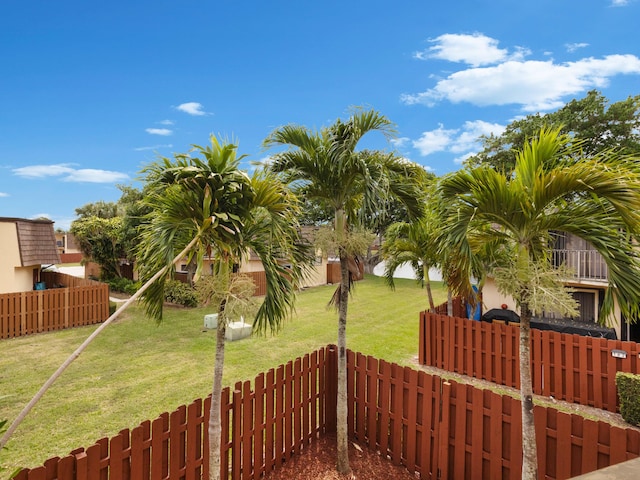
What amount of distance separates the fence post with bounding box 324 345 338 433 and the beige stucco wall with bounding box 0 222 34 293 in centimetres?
1374

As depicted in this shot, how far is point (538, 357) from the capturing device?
774cm

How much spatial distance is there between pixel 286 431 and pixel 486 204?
4.34 metres

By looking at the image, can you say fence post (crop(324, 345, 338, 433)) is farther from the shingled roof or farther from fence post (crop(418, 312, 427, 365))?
the shingled roof

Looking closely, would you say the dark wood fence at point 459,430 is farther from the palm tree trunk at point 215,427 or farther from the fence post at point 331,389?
the palm tree trunk at point 215,427

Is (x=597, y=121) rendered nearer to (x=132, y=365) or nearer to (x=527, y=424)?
(x=527, y=424)

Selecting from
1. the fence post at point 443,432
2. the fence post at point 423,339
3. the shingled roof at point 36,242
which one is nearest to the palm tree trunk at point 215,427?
the fence post at point 443,432

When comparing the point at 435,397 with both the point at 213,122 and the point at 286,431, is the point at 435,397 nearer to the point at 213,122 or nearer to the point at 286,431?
the point at 286,431

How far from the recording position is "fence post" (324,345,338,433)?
580cm

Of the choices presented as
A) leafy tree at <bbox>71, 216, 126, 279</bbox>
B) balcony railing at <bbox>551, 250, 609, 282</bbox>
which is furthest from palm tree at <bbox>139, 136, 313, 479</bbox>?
leafy tree at <bbox>71, 216, 126, 279</bbox>

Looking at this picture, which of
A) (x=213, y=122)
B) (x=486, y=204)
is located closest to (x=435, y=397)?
(x=486, y=204)

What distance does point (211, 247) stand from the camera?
12.6 feet

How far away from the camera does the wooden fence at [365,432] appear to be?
3.61m

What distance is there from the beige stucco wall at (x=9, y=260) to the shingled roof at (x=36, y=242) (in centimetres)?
19

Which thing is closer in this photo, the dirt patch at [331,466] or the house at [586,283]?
the dirt patch at [331,466]
